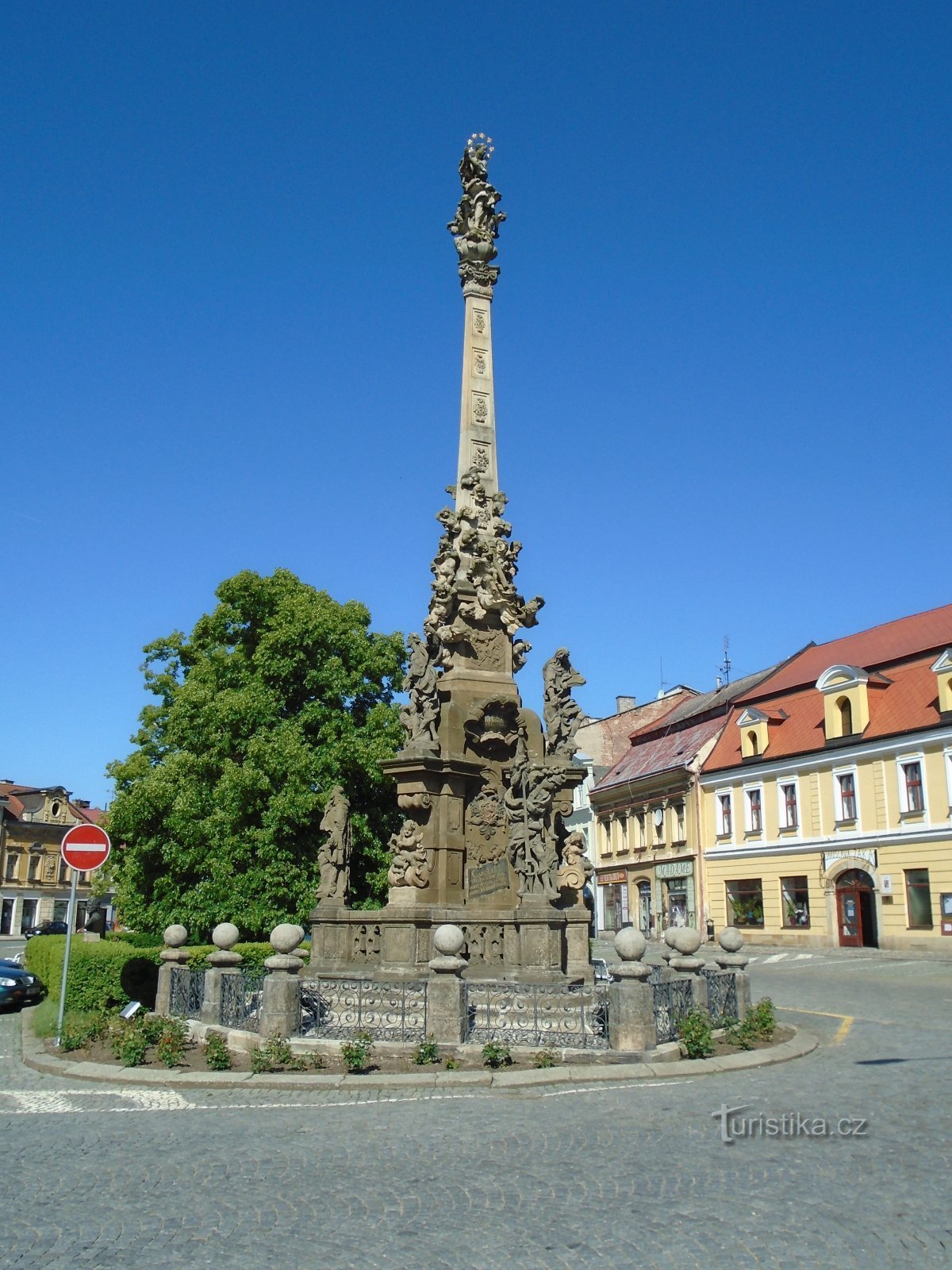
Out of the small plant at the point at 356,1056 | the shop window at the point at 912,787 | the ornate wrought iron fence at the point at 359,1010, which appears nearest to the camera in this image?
the small plant at the point at 356,1056

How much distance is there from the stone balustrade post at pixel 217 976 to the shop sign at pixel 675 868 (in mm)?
33040


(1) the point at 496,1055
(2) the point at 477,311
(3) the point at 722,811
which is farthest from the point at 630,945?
(3) the point at 722,811

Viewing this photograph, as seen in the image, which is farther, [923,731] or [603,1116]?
[923,731]

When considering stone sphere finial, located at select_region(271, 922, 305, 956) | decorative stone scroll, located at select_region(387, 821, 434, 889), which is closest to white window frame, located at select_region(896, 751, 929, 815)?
decorative stone scroll, located at select_region(387, 821, 434, 889)

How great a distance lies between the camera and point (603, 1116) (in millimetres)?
8828

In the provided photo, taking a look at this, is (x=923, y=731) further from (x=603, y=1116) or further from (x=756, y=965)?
(x=603, y=1116)

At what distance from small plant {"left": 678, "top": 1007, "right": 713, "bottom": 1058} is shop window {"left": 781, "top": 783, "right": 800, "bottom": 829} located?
94.3ft

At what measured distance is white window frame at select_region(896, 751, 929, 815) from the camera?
33281 mm

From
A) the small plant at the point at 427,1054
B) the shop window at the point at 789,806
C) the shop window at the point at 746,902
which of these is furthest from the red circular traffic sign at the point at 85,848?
the shop window at the point at 746,902

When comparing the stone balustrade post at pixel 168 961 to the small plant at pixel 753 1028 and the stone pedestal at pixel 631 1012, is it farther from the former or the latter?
the small plant at pixel 753 1028

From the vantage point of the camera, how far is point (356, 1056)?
10641 millimetres

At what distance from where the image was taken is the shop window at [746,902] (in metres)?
39.9

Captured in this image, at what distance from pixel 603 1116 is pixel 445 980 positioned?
2863 millimetres

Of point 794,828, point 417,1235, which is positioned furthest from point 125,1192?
point 794,828
